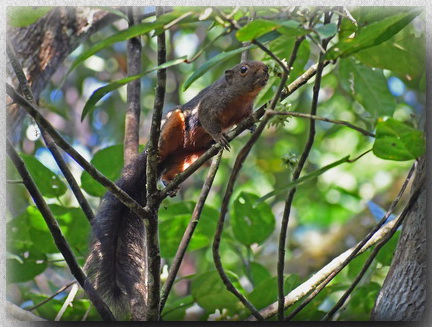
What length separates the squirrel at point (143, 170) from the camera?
2.36 metres

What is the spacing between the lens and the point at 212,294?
2504mm

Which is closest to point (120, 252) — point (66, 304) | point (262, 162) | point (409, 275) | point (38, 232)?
point (66, 304)

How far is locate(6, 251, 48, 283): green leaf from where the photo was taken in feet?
8.00

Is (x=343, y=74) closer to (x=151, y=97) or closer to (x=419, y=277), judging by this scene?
(x=419, y=277)

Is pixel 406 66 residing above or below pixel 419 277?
above

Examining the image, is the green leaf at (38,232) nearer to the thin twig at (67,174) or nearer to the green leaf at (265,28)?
the thin twig at (67,174)

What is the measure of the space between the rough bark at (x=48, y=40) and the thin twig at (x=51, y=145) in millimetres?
531

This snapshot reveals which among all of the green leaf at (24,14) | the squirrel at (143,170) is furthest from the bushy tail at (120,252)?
the green leaf at (24,14)

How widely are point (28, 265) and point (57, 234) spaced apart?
23.7 inches

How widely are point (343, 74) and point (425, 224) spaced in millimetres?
772

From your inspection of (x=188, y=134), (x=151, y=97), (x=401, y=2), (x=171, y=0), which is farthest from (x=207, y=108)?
(x=151, y=97)

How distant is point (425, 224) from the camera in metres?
2.18

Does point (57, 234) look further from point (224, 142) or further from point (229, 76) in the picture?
point (229, 76)

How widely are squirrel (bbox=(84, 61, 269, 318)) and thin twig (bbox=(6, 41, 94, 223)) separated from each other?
85 millimetres
